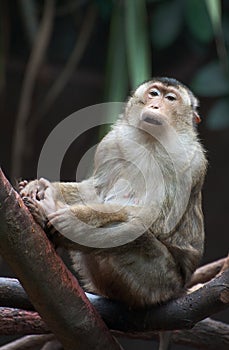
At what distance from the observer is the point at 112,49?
16.5ft

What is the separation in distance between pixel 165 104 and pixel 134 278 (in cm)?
81

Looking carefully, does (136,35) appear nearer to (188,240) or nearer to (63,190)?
(63,190)

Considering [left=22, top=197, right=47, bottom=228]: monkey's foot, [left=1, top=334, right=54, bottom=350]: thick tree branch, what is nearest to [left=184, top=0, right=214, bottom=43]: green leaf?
[left=1, top=334, right=54, bottom=350]: thick tree branch

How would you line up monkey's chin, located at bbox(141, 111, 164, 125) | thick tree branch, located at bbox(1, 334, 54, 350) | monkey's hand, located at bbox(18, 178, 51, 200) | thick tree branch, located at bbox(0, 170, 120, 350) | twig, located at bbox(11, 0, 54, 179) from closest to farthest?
thick tree branch, located at bbox(0, 170, 120, 350)
monkey's hand, located at bbox(18, 178, 51, 200)
monkey's chin, located at bbox(141, 111, 164, 125)
thick tree branch, located at bbox(1, 334, 54, 350)
twig, located at bbox(11, 0, 54, 179)

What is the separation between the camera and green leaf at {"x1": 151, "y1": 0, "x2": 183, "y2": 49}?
17.6 feet

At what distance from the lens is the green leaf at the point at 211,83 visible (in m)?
5.16

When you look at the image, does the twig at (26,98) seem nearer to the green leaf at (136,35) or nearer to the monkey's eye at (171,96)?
the green leaf at (136,35)

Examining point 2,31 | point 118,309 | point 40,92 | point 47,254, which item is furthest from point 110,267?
point 40,92

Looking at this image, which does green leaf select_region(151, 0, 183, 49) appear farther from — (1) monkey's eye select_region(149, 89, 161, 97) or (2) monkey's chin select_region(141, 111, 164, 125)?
(2) monkey's chin select_region(141, 111, 164, 125)

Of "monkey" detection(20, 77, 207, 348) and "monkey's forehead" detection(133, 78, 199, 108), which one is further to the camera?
"monkey's forehead" detection(133, 78, 199, 108)

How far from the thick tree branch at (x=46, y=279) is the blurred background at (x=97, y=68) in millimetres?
2381

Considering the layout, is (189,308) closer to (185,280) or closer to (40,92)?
(185,280)

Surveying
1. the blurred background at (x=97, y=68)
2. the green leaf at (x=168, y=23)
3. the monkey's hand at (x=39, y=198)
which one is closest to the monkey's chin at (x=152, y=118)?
the monkey's hand at (x=39, y=198)

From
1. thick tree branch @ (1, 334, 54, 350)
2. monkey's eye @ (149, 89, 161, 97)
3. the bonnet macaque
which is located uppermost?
monkey's eye @ (149, 89, 161, 97)
